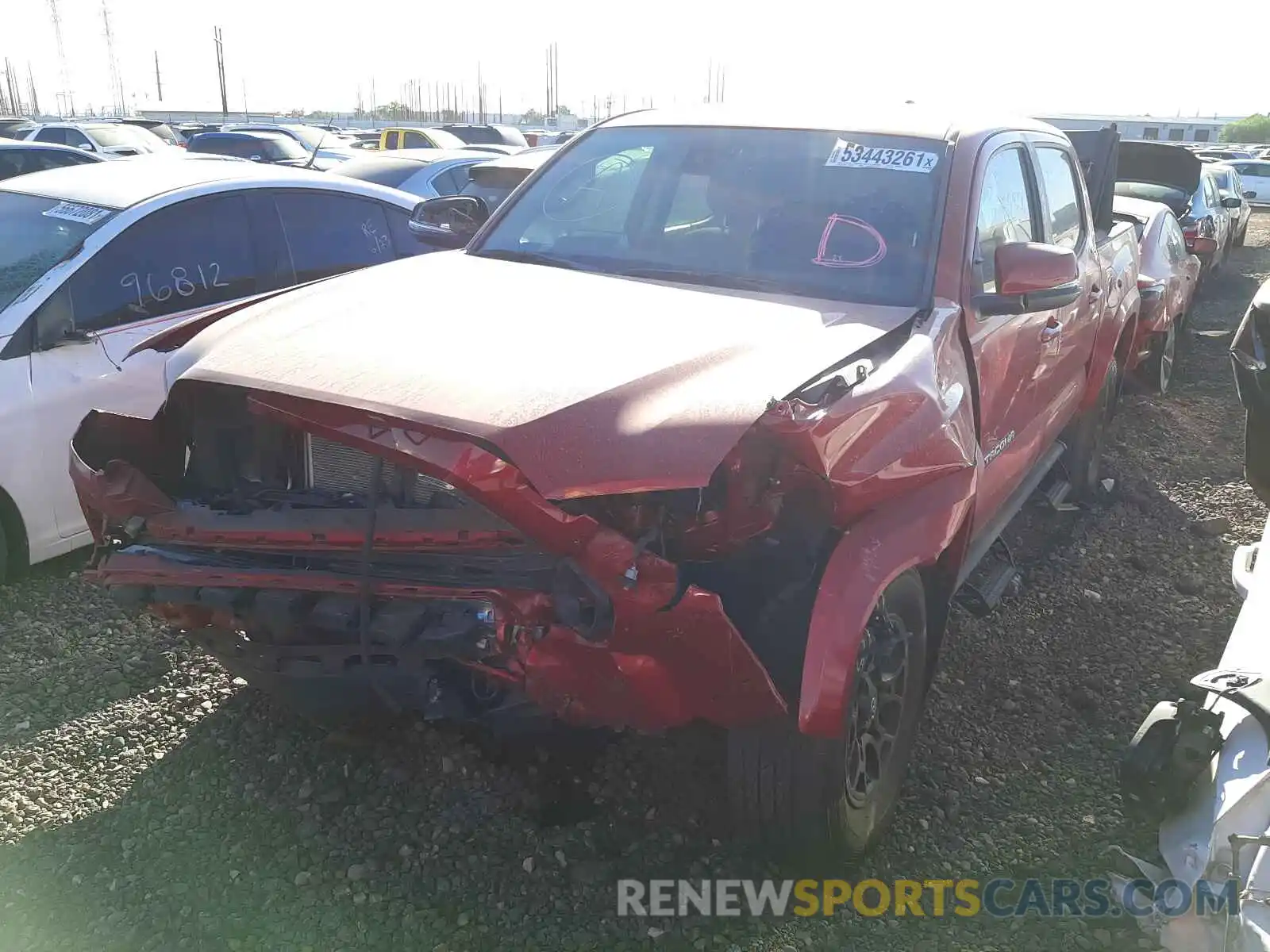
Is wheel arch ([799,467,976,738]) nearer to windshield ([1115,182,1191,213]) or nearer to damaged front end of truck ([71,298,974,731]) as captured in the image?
damaged front end of truck ([71,298,974,731])

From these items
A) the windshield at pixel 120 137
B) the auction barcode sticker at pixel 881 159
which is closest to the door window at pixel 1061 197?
the auction barcode sticker at pixel 881 159

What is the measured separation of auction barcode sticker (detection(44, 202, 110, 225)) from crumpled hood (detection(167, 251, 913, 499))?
1.78 metres

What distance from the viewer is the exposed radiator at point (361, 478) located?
245 centimetres

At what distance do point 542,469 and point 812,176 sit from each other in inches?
71.3

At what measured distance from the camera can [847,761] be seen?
102 inches

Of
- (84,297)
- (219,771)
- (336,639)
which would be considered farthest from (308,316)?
(84,297)

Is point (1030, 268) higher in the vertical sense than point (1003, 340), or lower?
higher

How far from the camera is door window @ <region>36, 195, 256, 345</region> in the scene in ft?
13.6

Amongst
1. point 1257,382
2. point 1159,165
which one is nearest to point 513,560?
point 1257,382

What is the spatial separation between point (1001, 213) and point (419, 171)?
21.5ft

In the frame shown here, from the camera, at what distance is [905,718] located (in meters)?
2.92

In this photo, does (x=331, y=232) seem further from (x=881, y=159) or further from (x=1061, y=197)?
(x=1061, y=197)

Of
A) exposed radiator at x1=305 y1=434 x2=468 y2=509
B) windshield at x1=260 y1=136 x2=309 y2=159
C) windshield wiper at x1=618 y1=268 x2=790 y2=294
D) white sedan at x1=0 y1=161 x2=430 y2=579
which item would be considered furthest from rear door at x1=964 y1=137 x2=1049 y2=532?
windshield at x1=260 y1=136 x2=309 y2=159

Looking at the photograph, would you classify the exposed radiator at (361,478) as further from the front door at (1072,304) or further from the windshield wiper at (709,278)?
the front door at (1072,304)
